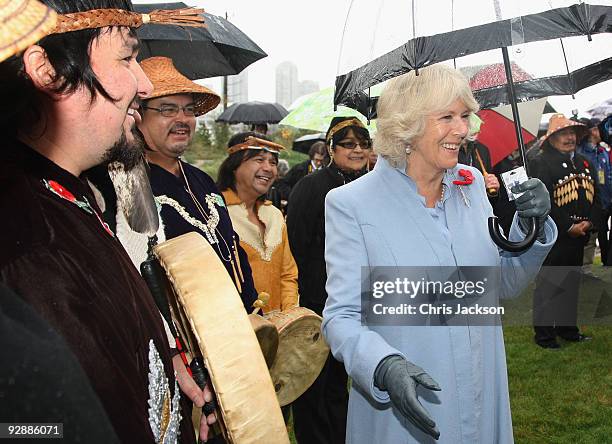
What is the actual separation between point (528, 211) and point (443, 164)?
0.38 m

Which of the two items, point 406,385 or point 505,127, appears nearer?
point 406,385

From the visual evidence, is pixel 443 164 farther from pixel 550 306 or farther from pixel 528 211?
pixel 550 306

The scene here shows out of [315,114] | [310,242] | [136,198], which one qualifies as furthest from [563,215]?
[136,198]

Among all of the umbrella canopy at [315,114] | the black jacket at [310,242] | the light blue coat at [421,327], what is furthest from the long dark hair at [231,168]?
the light blue coat at [421,327]

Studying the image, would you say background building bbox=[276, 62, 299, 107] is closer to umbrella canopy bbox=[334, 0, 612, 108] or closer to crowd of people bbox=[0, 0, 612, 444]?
crowd of people bbox=[0, 0, 612, 444]

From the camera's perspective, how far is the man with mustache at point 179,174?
9.43 feet

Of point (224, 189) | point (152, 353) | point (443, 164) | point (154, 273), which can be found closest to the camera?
point (152, 353)

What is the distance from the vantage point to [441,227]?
2434mm

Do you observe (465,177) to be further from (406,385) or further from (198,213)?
(198,213)

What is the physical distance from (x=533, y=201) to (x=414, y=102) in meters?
0.63

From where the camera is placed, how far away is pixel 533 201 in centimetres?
237

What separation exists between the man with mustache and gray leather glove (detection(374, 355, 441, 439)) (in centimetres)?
122

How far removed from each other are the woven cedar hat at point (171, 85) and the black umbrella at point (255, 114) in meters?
9.62

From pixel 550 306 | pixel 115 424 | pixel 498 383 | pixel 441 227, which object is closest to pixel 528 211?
pixel 441 227
